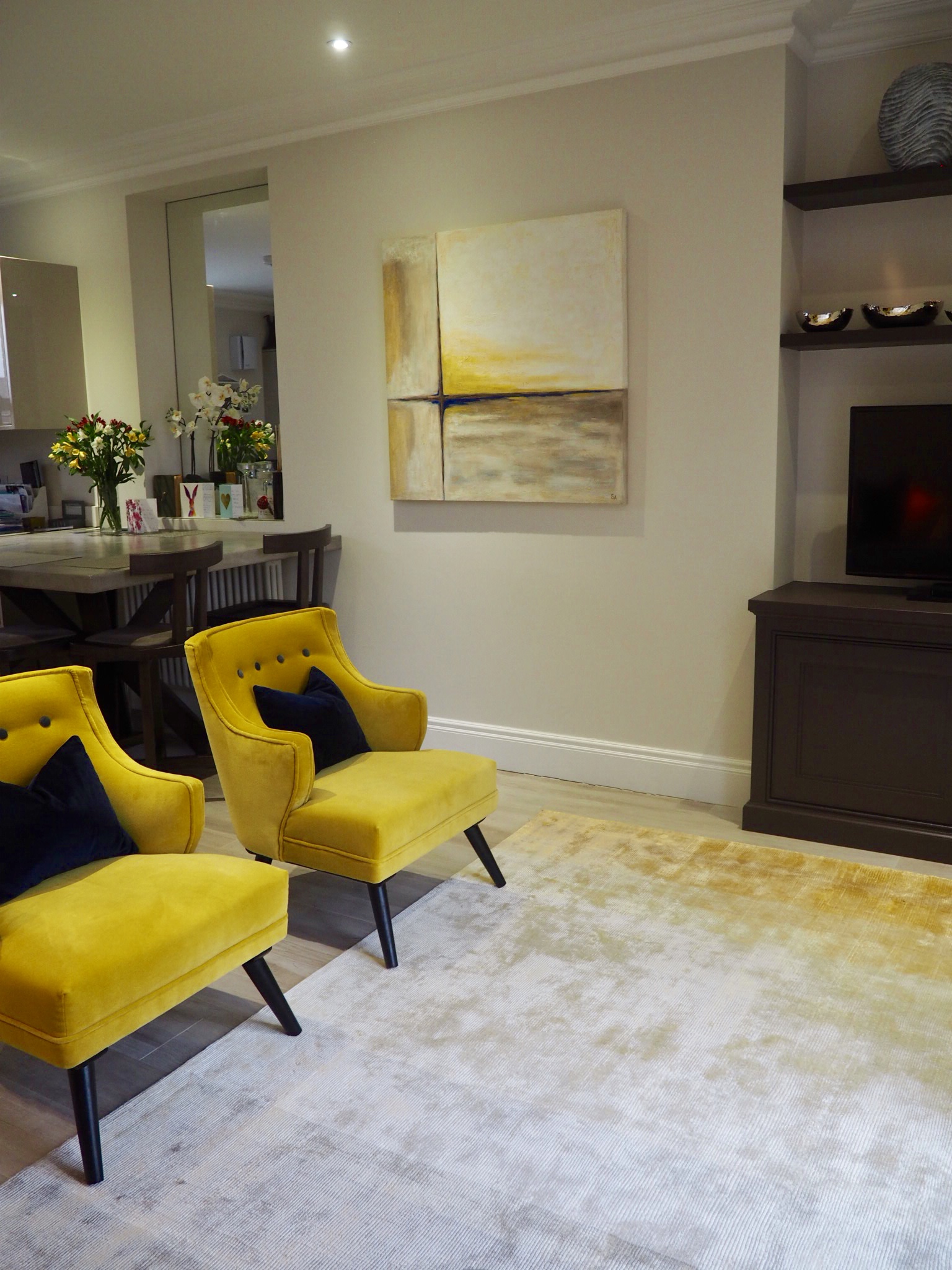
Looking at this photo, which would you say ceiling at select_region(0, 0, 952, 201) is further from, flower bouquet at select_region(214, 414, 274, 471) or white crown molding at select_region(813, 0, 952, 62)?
flower bouquet at select_region(214, 414, 274, 471)

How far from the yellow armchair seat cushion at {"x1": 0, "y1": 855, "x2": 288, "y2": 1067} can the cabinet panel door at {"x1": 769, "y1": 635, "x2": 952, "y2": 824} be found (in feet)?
6.37

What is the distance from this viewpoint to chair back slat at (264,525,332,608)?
4.15m

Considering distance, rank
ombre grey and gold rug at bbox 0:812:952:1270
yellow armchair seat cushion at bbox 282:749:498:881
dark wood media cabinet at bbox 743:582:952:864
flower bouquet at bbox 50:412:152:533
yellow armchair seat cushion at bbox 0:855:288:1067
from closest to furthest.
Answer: ombre grey and gold rug at bbox 0:812:952:1270 → yellow armchair seat cushion at bbox 0:855:288:1067 → yellow armchair seat cushion at bbox 282:749:498:881 → dark wood media cabinet at bbox 743:582:952:864 → flower bouquet at bbox 50:412:152:533

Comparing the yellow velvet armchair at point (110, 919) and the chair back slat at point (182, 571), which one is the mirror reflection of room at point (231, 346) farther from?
the yellow velvet armchair at point (110, 919)

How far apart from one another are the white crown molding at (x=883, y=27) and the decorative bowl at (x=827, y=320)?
870 millimetres

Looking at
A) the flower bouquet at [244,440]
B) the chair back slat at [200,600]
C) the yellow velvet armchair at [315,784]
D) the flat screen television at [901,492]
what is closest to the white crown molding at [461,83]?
the flower bouquet at [244,440]

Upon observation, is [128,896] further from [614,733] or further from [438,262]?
[438,262]

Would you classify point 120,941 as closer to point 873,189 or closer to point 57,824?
point 57,824

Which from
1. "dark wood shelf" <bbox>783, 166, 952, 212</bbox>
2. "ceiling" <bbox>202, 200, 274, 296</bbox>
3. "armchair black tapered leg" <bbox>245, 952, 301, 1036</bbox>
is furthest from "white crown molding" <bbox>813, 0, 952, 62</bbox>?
"armchair black tapered leg" <bbox>245, 952, 301, 1036</bbox>

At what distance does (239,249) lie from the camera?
498cm

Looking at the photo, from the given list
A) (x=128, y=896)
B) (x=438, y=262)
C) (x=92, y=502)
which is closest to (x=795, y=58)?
(x=438, y=262)

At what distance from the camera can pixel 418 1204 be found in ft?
6.20

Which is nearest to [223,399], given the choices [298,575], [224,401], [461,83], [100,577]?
[224,401]

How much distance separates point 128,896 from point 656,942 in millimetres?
1422
